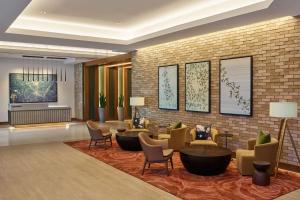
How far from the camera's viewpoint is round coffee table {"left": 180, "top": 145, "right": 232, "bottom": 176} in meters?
5.79

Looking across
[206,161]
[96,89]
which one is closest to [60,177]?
[206,161]

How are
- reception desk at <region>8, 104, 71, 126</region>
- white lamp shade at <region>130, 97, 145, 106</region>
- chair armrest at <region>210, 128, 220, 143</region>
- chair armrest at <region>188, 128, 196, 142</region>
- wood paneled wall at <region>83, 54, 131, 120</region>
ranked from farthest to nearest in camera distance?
wood paneled wall at <region>83, 54, 131, 120</region> → reception desk at <region>8, 104, 71, 126</region> → white lamp shade at <region>130, 97, 145, 106</region> → chair armrest at <region>188, 128, 196, 142</region> → chair armrest at <region>210, 128, 220, 143</region>

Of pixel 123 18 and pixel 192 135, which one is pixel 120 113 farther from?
pixel 192 135

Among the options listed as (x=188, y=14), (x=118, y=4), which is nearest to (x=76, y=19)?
(x=118, y=4)

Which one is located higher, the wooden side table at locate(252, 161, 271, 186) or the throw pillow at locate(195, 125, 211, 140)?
the throw pillow at locate(195, 125, 211, 140)

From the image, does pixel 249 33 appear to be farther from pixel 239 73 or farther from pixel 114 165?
pixel 114 165

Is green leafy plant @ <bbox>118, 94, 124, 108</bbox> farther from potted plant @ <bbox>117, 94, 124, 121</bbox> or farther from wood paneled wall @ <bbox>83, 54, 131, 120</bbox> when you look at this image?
wood paneled wall @ <bbox>83, 54, 131, 120</bbox>

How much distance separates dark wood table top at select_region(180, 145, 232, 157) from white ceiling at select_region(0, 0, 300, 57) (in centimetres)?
284

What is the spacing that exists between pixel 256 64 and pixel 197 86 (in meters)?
2.02

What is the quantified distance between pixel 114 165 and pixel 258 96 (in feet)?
12.3

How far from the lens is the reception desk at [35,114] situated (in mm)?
14141

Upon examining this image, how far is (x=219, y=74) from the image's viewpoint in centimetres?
790

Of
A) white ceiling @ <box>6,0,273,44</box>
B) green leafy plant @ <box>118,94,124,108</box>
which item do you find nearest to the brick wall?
white ceiling @ <box>6,0,273,44</box>

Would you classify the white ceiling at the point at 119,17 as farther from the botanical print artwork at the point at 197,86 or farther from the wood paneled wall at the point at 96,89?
the wood paneled wall at the point at 96,89
